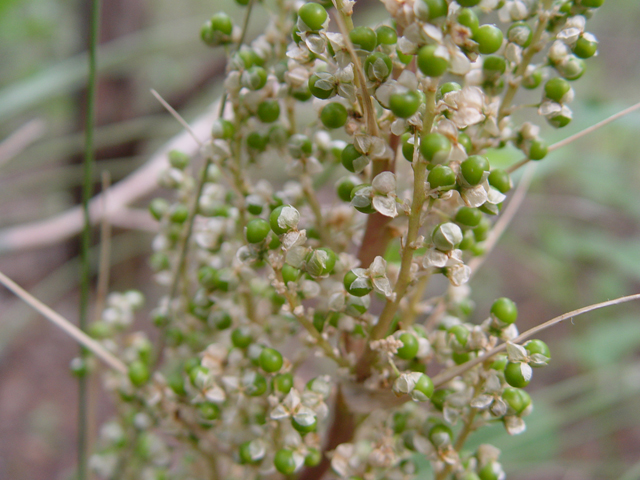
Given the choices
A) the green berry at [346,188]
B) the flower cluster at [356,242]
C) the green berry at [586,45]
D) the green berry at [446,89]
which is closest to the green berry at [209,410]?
the flower cluster at [356,242]

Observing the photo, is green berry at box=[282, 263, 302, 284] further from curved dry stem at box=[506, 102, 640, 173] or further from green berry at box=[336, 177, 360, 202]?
curved dry stem at box=[506, 102, 640, 173]

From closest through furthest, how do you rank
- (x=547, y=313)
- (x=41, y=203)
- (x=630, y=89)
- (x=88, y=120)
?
1. (x=88, y=120)
2. (x=547, y=313)
3. (x=41, y=203)
4. (x=630, y=89)

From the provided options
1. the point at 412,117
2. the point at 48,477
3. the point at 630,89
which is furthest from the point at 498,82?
the point at 630,89

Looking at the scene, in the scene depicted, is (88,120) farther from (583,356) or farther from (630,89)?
(630,89)

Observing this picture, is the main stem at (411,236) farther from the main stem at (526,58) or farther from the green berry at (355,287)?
the main stem at (526,58)

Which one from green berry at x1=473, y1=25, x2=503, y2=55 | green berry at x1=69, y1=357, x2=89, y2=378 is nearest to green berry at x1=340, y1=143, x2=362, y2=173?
green berry at x1=473, y1=25, x2=503, y2=55
